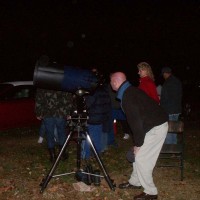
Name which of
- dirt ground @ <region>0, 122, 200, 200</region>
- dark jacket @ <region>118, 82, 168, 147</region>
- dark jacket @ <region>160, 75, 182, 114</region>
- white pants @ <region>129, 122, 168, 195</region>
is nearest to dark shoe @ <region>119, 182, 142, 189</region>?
dirt ground @ <region>0, 122, 200, 200</region>

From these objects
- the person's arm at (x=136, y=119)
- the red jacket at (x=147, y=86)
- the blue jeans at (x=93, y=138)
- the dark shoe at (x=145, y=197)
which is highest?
the red jacket at (x=147, y=86)

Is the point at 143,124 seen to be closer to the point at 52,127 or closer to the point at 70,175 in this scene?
the point at 70,175

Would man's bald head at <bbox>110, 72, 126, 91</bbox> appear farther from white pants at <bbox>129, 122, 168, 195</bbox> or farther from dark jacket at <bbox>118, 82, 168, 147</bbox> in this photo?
white pants at <bbox>129, 122, 168, 195</bbox>

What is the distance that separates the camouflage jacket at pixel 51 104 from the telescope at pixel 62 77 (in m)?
2.06

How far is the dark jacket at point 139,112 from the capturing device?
5.58 metres

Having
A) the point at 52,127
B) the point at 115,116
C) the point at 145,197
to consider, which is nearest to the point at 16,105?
the point at 115,116

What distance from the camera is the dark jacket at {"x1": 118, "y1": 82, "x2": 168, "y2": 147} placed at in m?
5.58

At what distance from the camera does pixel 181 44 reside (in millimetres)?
37094

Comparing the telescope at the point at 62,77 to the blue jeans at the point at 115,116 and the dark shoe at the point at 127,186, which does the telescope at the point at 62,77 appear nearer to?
the dark shoe at the point at 127,186

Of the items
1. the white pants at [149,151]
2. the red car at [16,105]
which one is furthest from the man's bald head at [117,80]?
the red car at [16,105]

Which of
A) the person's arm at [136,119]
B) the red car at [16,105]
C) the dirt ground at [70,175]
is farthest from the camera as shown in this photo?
the red car at [16,105]

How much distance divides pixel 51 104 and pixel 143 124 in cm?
270

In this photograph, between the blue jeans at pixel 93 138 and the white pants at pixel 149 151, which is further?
the blue jeans at pixel 93 138

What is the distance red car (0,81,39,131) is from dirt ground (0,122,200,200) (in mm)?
1237
